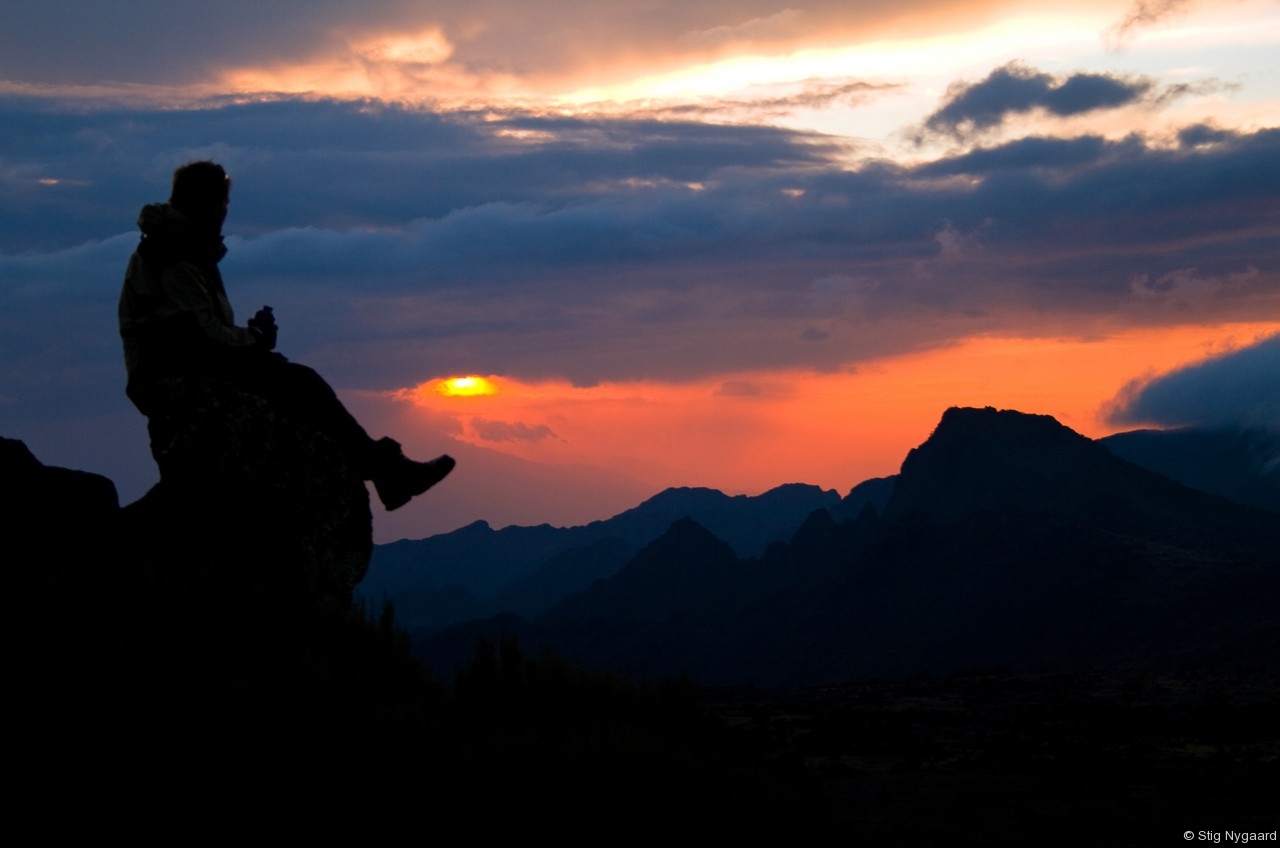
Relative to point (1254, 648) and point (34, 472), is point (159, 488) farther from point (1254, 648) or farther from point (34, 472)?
point (1254, 648)

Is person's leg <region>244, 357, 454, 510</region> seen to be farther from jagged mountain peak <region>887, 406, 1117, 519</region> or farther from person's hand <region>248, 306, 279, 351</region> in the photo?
jagged mountain peak <region>887, 406, 1117, 519</region>

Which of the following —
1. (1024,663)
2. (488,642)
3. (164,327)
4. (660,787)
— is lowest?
(1024,663)

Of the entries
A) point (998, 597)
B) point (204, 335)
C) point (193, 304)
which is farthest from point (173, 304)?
point (998, 597)

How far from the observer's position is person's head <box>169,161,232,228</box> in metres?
9.55

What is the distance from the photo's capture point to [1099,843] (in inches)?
393

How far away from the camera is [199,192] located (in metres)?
9.59

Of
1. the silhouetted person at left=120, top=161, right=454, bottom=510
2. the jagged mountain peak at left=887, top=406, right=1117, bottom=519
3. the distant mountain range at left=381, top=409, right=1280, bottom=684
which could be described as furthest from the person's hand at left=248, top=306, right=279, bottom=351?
the jagged mountain peak at left=887, top=406, right=1117, bottom=519

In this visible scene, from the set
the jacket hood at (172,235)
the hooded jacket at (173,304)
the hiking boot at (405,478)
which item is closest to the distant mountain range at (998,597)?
the hiking boot at (405,478)

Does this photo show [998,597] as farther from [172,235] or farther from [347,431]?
[172,235]

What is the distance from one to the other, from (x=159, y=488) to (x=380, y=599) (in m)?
1.96

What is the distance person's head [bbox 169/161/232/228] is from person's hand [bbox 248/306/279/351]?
76 centimetres

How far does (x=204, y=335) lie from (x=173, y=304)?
0.33 m

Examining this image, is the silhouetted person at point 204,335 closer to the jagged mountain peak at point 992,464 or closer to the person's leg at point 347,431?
the person's leg at point 347,431

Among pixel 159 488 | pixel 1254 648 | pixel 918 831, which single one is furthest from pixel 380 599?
pixel 1254 648
